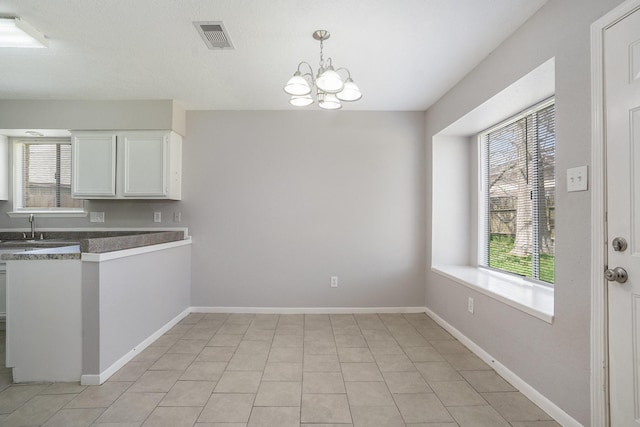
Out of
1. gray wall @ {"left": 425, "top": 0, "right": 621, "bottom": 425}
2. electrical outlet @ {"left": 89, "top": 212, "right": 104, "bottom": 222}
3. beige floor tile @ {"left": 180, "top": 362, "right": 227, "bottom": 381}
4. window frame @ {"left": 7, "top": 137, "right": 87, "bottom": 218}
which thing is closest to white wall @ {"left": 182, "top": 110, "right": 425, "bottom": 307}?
electrical outlet @ {"left": 89, "top": 212, "right": 104, "bottom": 222}

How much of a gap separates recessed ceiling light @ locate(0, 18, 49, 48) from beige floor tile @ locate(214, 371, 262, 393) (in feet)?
9.12

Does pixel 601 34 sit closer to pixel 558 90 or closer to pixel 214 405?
pixel 558 90

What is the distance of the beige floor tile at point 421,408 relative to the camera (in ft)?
5.94

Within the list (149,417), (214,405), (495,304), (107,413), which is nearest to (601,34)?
(495,304)

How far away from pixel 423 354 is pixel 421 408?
0.79m

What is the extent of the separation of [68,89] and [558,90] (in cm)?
429

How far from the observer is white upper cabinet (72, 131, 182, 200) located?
3.47 meters

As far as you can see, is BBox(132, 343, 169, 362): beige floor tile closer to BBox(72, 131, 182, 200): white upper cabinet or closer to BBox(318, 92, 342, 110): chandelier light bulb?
BBox(72, 131, 182, 200): white upper cabinet

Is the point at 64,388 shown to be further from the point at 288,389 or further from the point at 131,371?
the point at 288,389

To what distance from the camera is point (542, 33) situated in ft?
6.27

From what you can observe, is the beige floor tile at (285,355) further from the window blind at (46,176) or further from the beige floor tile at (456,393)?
the window blind at (46,176)

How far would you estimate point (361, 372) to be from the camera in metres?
2.35

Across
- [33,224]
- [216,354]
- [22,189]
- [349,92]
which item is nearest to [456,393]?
[216,354]

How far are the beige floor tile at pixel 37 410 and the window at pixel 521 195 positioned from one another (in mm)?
3531
